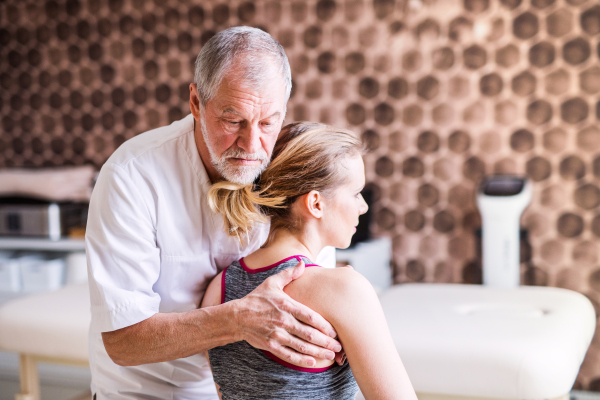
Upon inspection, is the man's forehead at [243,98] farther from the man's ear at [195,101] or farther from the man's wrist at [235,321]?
the man's wrist at [235,321]

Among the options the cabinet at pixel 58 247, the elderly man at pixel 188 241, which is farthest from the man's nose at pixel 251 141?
the cabinet at pixel 58 247

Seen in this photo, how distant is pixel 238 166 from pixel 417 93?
2.12 meters

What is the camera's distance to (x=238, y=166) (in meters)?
1.29

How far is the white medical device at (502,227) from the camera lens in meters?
2.72

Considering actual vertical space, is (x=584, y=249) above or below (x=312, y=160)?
below

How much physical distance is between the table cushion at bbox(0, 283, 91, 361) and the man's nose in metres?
1.08

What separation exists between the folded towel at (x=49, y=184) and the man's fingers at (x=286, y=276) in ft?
9.08

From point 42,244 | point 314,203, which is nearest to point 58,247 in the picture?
point 42,244

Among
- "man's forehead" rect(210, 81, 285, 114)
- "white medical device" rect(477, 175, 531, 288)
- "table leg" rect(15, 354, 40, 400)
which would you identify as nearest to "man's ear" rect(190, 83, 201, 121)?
"man's forehead" rect(210, 81, 285, 114)

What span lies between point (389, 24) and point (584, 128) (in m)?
1.22

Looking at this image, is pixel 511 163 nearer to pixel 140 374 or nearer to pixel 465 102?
pixel 465 102

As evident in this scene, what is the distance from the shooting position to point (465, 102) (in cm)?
306

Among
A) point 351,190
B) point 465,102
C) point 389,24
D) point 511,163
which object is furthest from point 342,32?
point 351,190

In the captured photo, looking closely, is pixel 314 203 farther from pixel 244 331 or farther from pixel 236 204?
pixel 244 331
